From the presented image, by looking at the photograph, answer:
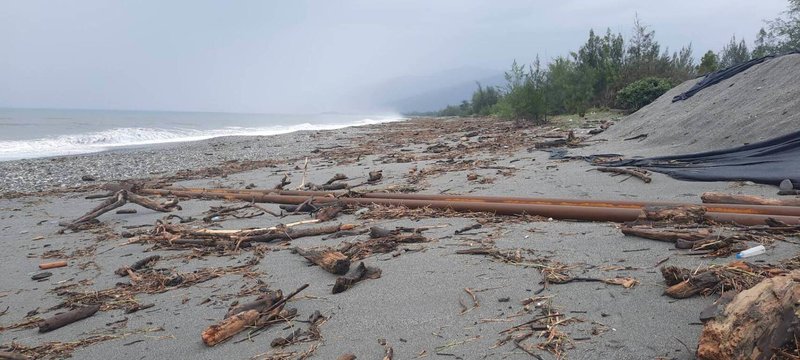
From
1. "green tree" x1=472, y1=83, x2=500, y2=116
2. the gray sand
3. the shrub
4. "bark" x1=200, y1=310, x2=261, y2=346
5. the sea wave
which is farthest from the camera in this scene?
"green tree" x1=472, y1=83, x2=500, y2=116

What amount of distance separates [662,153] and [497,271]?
6172 millimetres

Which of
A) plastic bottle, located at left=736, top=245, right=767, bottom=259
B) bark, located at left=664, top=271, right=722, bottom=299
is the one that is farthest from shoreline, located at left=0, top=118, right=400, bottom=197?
plastic bottle, located at left=736, top=245, right=767, bottom=259

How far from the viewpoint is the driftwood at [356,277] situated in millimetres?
2873

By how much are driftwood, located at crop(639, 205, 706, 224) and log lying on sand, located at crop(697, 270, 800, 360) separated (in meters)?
1.72

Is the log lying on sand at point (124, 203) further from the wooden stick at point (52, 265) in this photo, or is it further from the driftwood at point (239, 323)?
the driftwood at point (239, 323)

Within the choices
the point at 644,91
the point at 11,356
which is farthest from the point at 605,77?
the point at 11,356

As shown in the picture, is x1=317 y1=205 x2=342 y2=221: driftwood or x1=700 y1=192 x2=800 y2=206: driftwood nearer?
x1=700 y1=192 x2=800 y2=206: driftwood

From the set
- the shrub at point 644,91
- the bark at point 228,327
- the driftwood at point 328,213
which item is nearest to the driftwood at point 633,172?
the driftwood at point 328,213

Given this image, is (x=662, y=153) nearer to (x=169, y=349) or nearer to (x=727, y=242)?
(x=727, y=242)

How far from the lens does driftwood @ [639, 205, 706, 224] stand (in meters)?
3.36

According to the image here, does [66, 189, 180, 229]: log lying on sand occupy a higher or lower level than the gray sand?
lower

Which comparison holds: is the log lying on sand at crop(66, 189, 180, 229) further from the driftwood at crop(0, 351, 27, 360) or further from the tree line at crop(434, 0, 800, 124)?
the tree line at crop(434, 0, 800, 124)

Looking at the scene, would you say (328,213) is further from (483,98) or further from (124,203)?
(483,98)

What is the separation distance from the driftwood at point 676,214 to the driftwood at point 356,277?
A: 196 centimetres
